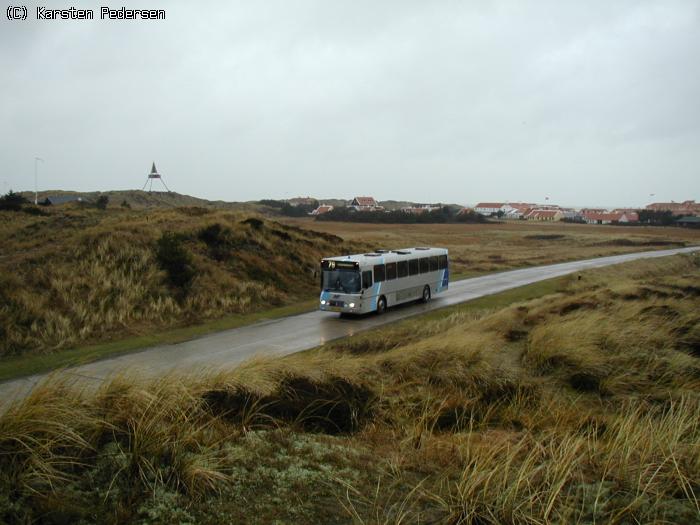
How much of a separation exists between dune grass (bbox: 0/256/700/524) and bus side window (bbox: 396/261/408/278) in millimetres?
16034

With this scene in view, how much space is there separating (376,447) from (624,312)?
11.3m

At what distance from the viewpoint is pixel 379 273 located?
2486cm

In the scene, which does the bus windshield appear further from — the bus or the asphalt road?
the asphalt road

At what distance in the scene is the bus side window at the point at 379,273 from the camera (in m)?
24.6

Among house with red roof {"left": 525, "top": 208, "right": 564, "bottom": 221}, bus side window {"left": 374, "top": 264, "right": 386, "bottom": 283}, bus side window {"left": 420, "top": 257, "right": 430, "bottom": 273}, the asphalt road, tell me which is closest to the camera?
the asphalt road

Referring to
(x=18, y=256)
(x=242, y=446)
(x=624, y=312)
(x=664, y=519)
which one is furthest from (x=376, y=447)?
(x=18, y=256)

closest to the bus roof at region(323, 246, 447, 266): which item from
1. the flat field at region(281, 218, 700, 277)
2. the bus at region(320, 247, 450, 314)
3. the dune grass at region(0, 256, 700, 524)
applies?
the bus at region(320, 247, 450, 314)

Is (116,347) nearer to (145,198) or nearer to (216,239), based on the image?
(216,239)

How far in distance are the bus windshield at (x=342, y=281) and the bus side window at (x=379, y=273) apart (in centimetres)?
119

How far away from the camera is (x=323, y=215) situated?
121m

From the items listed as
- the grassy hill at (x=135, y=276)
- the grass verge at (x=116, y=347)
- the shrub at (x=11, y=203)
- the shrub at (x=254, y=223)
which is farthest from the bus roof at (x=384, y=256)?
the shrub at (x=11, y=203)

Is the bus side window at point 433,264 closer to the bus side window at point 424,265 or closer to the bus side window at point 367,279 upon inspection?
the bus side window at point 424,265

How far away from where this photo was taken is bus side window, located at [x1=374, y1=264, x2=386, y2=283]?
24594 mm

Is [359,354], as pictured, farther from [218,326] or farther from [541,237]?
[541,237]
